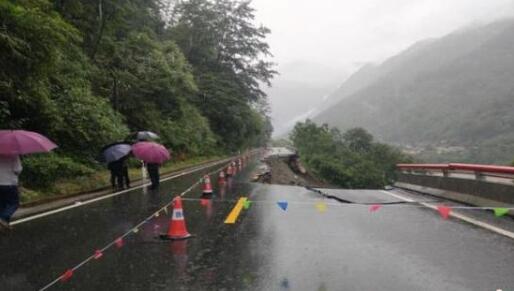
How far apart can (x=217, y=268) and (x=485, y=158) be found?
426 feet

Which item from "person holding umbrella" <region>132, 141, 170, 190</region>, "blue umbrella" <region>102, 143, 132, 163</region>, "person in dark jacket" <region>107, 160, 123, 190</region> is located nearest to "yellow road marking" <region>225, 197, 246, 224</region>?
"person holding umbrella" <region>132, 141, 170, 190</region>

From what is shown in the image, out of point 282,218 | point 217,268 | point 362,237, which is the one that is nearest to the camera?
point 217,268

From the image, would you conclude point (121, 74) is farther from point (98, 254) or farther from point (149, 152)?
point (98, 254)

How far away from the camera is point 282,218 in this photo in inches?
392

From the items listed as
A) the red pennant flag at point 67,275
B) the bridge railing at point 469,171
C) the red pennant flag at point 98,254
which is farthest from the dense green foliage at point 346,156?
the red pennant flag at point 67,275

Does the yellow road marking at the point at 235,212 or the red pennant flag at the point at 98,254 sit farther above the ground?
the red pennant flag at the point at 98,254

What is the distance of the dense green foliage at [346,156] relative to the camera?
220 feet

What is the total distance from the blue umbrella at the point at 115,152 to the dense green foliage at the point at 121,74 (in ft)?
3.94

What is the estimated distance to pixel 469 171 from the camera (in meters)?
12.3

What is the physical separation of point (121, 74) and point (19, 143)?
19773 millimetres

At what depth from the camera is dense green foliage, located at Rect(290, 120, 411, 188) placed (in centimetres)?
6719

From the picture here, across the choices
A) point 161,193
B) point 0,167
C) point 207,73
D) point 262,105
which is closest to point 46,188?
point 161,193

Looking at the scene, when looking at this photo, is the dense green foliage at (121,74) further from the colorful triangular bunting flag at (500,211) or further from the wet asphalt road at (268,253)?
the colorful triangular bunting flag at (500,211)

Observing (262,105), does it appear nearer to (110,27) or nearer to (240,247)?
(110,27)
